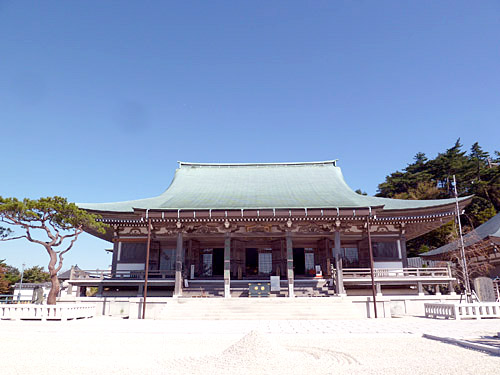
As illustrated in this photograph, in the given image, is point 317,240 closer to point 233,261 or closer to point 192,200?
point 233,261

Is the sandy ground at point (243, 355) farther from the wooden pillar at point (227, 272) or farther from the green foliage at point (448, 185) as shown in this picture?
the green foliage at point (448, 185)

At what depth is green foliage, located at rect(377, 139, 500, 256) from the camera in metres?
36.7

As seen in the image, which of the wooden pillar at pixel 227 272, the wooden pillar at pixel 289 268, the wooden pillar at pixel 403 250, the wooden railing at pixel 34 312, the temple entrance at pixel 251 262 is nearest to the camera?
the wooden railing at pixel 34 312

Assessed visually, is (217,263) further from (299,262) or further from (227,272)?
(299,262)

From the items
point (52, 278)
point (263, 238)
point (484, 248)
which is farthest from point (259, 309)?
point (484, 248)

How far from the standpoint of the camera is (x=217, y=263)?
21.6 meters

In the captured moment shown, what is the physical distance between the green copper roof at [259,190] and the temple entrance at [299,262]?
389 cm

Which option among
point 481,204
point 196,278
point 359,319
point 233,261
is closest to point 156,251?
point 196,278

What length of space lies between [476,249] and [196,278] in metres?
19.9

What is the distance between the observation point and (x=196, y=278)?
65.7ft

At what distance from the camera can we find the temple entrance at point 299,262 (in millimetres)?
21266

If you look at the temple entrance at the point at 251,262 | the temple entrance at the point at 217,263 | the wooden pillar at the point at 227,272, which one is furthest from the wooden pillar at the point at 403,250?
the temple entrance at the point at 217,263

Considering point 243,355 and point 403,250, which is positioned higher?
point 403,250

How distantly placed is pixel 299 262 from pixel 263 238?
3.07 m
